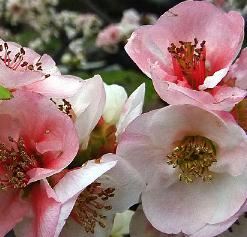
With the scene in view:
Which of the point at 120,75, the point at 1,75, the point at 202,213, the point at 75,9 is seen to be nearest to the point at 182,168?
the point at 202,213

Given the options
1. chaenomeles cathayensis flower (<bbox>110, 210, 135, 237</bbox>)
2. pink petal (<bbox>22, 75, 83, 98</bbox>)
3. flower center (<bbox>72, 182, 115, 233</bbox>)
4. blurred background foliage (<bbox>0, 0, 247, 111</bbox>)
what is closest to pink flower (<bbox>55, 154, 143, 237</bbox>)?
flower center (<bbox>72, 182, 115, 233</bbox>)

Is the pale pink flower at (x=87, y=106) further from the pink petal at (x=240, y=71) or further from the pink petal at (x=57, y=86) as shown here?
the pink petal at (x=240, y=71)

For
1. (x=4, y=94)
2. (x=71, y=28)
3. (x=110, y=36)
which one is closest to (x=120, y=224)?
(x=4, y=94)

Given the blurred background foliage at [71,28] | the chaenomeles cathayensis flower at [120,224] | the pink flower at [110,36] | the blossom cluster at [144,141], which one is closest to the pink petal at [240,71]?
the blossom cluster at [144,141]

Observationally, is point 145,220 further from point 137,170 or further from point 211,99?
point 211,99

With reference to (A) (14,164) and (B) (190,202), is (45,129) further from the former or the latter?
(B) (190,202)

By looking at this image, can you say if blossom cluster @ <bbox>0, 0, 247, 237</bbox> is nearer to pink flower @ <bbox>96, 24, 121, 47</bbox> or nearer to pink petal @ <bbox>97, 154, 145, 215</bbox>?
pink petal @ <bbox>97, 154, 145, 215</bbox>
